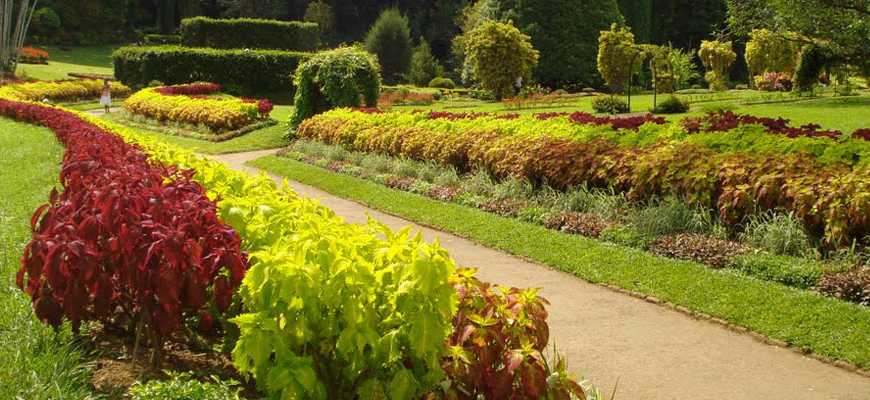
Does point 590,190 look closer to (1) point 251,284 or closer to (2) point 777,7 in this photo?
(1) point 251,284

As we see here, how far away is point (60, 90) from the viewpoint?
30.8 meters

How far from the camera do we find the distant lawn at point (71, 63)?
38125 millimetres

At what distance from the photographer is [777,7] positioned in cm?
1911

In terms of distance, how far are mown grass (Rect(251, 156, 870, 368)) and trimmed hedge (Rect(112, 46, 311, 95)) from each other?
25.3 meters

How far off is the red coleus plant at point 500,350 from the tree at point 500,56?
2703 cm

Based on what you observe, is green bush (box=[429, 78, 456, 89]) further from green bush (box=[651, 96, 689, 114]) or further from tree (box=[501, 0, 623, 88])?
green bush (box=[651, 96, 689, 114])

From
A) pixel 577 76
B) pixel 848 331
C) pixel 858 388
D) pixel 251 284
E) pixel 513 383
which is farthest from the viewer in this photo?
pixel 577 76

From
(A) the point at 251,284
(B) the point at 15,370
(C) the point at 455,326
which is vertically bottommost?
(B) the point at 15,370

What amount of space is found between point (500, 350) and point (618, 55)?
27034mm

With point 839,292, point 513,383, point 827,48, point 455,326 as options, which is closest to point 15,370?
point 455,326

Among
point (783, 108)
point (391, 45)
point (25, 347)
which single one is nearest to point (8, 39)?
point (391, 45)

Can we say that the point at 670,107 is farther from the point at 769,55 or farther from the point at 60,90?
the point at 60,90

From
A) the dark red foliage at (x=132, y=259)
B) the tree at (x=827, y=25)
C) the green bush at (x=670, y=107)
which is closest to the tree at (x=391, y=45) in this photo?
the green bush at (x=670, y=107)

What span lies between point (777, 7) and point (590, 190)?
1174 cm
